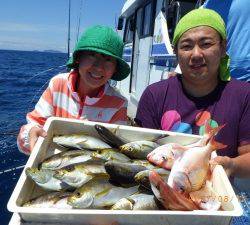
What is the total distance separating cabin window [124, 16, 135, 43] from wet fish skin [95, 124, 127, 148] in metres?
9.03

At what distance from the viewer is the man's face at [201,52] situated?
2.60 m

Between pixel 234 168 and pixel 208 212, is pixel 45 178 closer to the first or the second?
pixel 208 212

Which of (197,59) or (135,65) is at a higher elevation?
(197,59)

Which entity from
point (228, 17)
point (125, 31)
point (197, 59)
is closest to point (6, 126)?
point (125, 31)

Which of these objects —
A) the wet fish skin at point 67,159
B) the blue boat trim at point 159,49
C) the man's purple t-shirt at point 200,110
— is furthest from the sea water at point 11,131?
the wet fish skin at point 67,159

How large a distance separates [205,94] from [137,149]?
2.40 feet

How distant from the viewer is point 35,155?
2105 mm

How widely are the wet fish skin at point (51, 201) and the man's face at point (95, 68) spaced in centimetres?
118

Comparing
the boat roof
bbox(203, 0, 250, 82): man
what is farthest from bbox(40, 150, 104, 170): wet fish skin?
the boat roof

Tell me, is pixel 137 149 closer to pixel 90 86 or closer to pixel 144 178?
pixel 144 178

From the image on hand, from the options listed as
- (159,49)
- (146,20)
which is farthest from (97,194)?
(146,20)

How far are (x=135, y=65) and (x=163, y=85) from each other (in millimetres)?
7863

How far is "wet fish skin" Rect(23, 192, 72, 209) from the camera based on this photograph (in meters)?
1.78

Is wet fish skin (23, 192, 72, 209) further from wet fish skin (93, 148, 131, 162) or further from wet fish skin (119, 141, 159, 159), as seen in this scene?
wet fish skin (119, 141, 159, 159)
